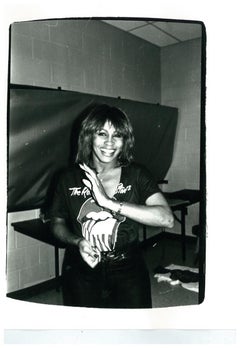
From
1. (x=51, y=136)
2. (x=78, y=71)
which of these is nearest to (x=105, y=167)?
(x=51, y=136)

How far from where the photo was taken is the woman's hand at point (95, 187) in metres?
0.93

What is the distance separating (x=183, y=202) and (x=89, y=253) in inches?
14.3

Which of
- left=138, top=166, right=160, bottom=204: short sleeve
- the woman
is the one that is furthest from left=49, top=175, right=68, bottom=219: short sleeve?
left=138, top=166, right=160, bottom=204: short sleeve

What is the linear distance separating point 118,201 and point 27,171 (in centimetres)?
47

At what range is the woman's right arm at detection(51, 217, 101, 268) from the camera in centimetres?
95

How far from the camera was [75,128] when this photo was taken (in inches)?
51.2

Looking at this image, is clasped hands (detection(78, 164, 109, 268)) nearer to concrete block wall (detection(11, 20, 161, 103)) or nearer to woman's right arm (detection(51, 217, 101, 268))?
woman's right arm (detection(51, 217, 101, 268))

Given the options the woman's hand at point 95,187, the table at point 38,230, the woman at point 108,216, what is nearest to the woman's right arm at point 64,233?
the woman at point 108,216

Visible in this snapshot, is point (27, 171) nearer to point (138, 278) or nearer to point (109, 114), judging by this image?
point (109, 114)

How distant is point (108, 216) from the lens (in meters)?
0.94

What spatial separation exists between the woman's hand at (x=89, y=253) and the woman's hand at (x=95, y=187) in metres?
0.14

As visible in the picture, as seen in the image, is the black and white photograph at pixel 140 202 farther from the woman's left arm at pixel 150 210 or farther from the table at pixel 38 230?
the table at pixel 38 230

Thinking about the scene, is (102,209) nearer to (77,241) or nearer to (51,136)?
(77,241)

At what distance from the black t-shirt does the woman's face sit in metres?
0.06
